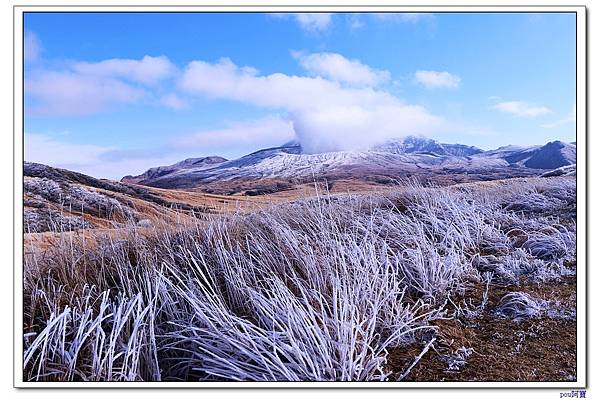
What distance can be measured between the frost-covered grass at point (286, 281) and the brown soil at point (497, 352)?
0.21 ft

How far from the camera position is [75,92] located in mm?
2561

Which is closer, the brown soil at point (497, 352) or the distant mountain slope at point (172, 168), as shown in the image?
the brown soil at point (497, 352)

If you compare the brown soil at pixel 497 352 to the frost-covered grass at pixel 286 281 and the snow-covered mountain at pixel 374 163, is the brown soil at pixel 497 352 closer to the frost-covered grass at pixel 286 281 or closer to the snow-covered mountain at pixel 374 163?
the frost-covered grass at pixel 286 281

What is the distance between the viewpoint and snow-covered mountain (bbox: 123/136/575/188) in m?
2.57

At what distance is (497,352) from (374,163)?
105 centimetres

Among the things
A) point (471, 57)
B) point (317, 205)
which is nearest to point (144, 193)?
point (317, 205)

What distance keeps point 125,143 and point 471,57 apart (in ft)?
5.76

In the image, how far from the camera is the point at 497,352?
2172 millimetres

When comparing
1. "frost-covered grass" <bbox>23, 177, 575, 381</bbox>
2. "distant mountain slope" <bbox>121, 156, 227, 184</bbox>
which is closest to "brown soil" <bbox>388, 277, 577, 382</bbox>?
"frost-covered grass" <bbox>23, 177, 575, 381</bbox>

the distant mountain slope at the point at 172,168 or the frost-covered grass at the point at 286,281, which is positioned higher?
the distant mountain slope at the point at 172,168

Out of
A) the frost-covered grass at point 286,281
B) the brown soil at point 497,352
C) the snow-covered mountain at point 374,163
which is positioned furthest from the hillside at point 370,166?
the brown soil at point 497,352

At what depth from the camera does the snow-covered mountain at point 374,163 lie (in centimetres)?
257

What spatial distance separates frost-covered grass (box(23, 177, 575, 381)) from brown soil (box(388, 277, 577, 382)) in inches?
2.5

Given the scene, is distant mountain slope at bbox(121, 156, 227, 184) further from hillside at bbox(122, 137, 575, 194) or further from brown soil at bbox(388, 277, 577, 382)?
brown soil at bbox(388, 277, 577, 382)
